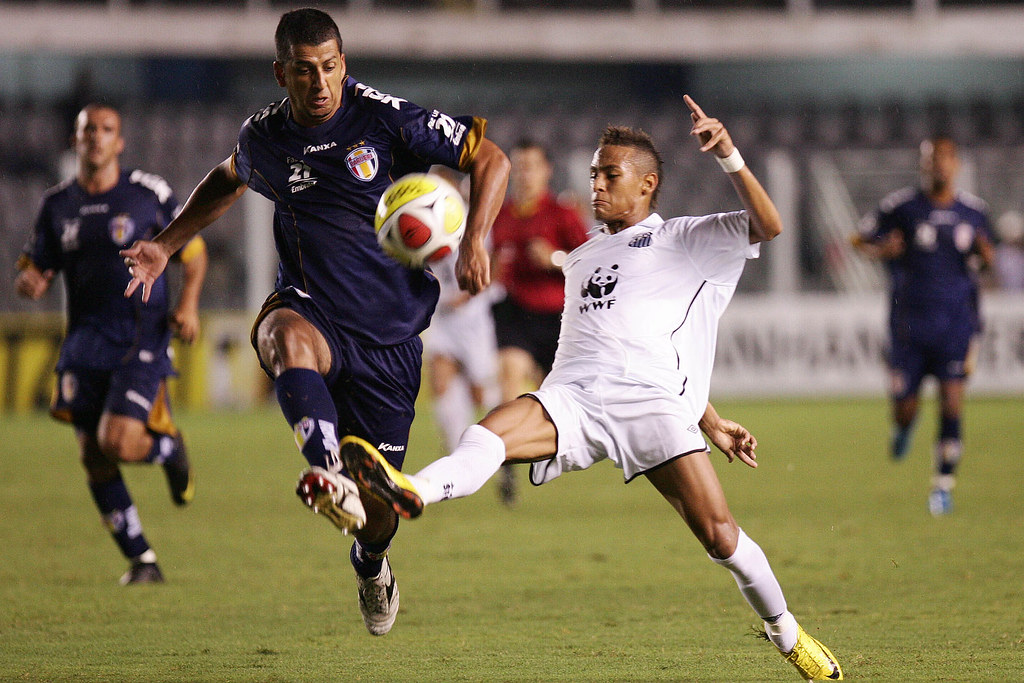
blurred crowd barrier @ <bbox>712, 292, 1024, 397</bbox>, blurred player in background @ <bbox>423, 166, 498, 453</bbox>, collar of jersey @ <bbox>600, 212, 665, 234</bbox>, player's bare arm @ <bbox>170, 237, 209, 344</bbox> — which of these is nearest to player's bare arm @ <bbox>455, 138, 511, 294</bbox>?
collar of jersey @ <bbox>600, 212, 665, 234</bbox>

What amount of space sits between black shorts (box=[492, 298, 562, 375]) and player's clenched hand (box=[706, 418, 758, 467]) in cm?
507

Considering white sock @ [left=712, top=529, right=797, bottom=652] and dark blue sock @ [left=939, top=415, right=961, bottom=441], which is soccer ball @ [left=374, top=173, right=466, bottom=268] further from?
dark blue sock @ [left=939, top=415, right=961, bottom=441]

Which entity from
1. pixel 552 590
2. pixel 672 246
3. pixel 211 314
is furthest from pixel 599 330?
pixel 211 314

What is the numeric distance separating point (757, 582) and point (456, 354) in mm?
7113

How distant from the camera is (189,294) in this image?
23.4 feet

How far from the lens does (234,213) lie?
2325cm

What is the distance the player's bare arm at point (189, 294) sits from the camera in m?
7.04

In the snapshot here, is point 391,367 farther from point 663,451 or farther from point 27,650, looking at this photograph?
point 27,650

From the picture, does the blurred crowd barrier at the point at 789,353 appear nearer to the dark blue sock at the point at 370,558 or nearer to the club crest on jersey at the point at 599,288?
the dark blue sock at the point at 370,558

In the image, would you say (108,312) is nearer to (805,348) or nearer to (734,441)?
(734,441)

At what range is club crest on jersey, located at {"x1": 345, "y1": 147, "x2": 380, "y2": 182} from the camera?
4855 millimetres

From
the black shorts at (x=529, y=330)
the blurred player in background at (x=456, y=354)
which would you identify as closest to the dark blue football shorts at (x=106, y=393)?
the black shorts at (x=529, y=330)

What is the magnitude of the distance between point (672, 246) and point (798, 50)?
2220 cm

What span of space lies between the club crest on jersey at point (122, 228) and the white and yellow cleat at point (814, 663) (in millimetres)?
4103
